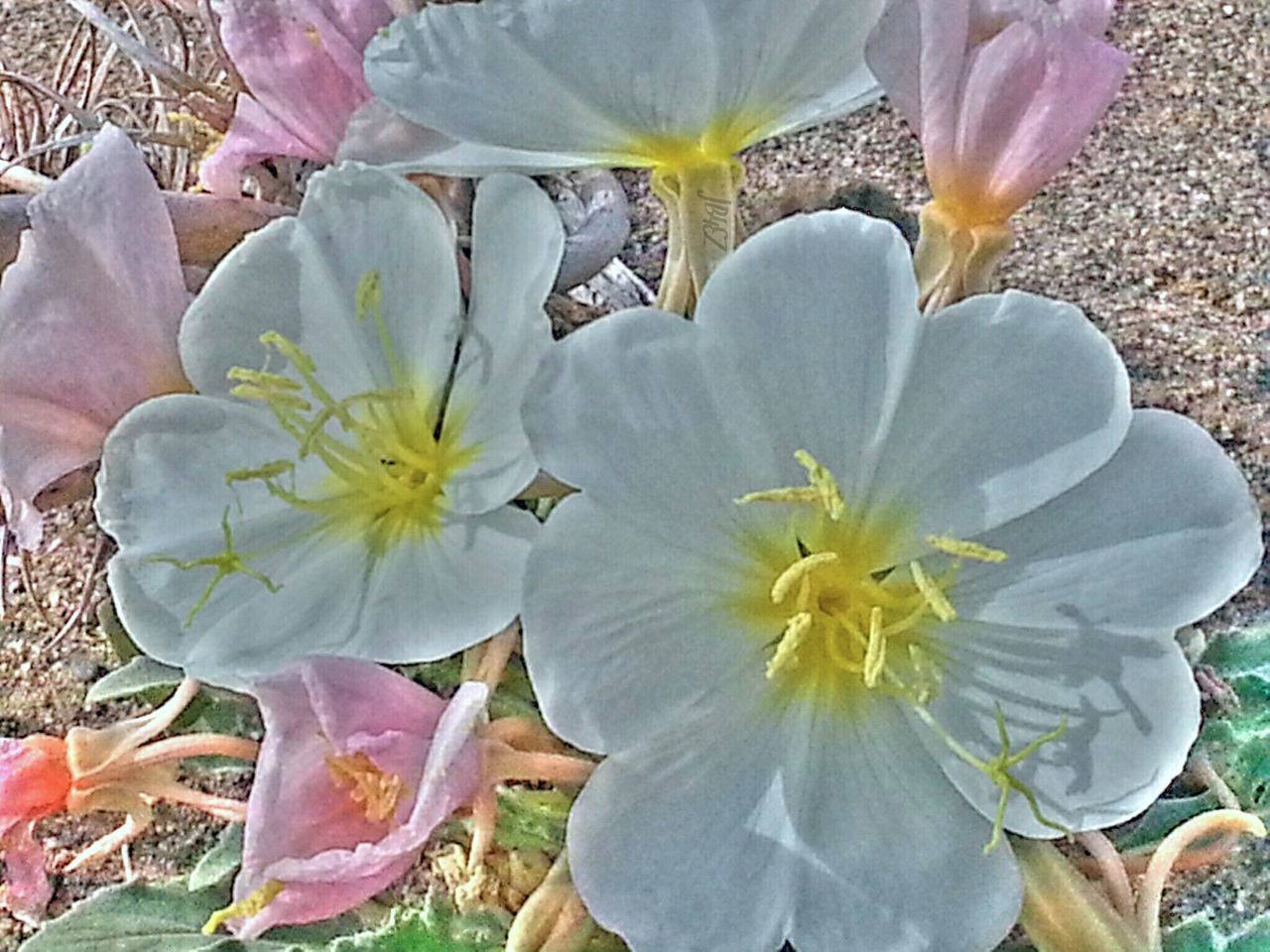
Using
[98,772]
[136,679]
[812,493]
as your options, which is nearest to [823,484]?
[812,493]

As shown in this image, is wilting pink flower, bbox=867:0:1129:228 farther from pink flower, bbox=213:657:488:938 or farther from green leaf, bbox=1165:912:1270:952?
green leaf, bbox=1165:912:1270:952

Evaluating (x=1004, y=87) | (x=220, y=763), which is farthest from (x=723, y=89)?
(x=220, y=763)

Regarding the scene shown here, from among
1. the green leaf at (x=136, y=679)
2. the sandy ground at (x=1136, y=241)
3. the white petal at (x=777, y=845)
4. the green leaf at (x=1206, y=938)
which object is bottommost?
the sandy ground at (x=1136, y=241)

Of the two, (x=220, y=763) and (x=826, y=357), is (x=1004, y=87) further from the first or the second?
(x=220, y=763)

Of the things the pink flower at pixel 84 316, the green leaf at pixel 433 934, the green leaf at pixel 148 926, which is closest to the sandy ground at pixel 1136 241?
the green leaf at pixel 148 926

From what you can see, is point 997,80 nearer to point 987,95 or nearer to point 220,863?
point 987,95

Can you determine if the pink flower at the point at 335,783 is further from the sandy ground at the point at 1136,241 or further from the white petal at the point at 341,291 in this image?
the sandy ground at the point at 1136,241

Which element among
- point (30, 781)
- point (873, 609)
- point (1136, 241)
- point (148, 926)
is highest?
point (873, 609)
